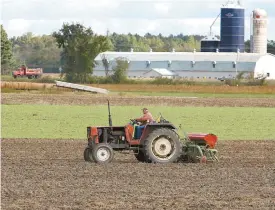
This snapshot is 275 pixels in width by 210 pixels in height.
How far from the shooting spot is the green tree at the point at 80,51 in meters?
110

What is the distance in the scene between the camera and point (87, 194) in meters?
16.2

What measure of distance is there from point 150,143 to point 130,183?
3.07 meters

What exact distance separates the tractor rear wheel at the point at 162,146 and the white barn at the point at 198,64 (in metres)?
106

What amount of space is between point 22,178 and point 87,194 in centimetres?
250

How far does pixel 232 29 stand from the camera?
142m

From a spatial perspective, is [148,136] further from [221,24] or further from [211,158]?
[221,24]

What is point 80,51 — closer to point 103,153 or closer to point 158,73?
point 158,73

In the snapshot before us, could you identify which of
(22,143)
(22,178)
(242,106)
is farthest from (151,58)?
(22,178)

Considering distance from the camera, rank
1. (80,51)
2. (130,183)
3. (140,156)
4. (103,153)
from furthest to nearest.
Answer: (80,51) → (140,156) → (103,153) → (130,183)

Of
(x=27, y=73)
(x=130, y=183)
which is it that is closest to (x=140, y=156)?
(x=130, y=183)

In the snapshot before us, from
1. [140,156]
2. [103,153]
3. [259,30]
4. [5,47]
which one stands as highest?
[259,30]

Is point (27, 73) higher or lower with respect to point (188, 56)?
lower

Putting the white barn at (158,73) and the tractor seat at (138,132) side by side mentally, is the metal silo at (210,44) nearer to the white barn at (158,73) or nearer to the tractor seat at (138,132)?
the white barn at (158,73)

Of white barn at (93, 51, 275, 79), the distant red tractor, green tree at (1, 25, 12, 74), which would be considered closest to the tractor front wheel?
green tree at (1, 25, 12, 74)
